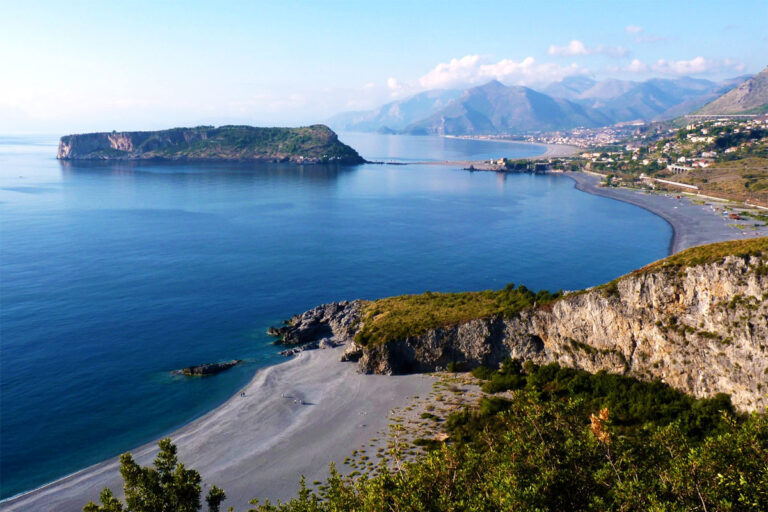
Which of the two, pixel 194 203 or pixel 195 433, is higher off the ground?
pixel 194 203

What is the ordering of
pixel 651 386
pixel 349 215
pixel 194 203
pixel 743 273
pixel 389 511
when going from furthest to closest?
pixel 194 203 → pixel 349 215 → pixel 651 386 → pixel 743 273 → pixel 389 511

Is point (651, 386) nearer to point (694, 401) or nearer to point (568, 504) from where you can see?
point (694, 401)

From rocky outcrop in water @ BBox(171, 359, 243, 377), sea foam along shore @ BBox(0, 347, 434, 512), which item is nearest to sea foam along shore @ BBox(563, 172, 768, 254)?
sea foam along shore @ BBox(0, 347, 434, 512)

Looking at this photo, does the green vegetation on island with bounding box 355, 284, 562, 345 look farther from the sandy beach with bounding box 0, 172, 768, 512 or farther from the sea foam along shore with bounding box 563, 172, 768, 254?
the sea foam along shore with bounding box 563, 172, 768, 254

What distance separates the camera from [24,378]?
2266 inches

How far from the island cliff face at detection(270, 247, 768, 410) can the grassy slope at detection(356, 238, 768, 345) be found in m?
1.00

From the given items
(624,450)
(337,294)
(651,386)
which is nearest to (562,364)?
(651,386)

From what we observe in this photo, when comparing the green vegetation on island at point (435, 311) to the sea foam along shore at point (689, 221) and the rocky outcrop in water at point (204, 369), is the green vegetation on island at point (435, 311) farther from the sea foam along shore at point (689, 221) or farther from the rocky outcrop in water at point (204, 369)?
the sea foam along shore at point (689, 221)

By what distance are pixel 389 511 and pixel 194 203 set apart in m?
177

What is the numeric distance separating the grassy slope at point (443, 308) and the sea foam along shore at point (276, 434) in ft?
18.7

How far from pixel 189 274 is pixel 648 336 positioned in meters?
84.3

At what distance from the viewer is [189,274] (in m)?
99.0

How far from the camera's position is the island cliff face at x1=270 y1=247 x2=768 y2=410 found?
3834cm

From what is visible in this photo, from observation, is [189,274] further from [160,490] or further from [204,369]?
[160,490]
